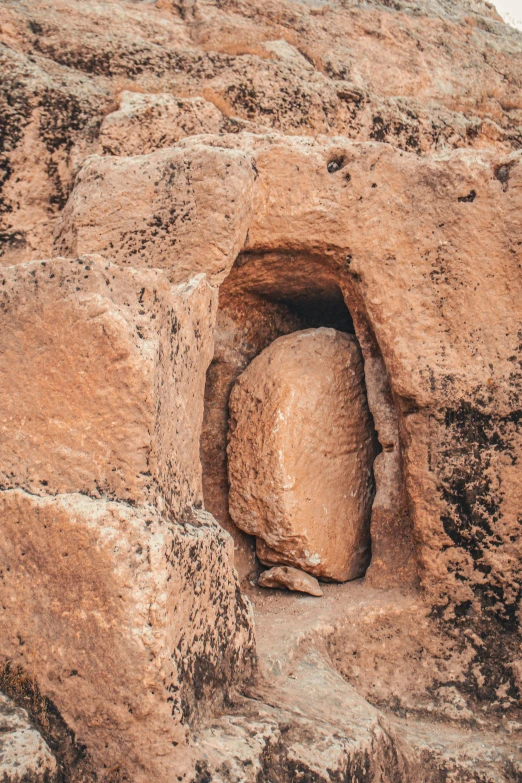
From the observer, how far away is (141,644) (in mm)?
2051

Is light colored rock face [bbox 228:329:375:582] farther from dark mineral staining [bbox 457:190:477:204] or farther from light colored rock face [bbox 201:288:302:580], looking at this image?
dark mineral staining [bbox 457:190:477:204]

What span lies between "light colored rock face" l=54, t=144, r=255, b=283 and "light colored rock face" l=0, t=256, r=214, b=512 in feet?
2.49

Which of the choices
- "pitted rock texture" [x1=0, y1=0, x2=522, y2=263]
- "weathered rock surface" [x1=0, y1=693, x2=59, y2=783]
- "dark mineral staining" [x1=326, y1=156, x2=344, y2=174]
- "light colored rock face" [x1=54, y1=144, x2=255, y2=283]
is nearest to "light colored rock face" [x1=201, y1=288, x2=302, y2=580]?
"light colored rock face" [x1=54, y1=144, x2=255, y2=283]

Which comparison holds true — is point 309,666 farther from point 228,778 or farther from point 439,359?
point 439,359

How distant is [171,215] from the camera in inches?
118

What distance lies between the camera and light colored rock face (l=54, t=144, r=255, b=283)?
2.97 metres

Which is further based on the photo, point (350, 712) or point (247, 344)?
point (247, 344)

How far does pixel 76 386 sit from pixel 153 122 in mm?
2001

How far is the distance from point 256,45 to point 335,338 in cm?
197

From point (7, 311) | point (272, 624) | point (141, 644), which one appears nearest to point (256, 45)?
point (7, 311)

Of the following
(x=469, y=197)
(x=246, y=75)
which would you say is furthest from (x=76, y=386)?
(x=246, y=75)

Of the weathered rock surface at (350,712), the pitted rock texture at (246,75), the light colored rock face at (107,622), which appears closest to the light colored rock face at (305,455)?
the weathered rock surface at (350,712)

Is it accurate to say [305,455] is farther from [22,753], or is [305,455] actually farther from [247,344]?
[22,753]

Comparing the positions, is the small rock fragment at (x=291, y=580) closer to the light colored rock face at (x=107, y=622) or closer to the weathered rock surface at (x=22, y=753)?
the light colored rock face at (x=107, y=622)
